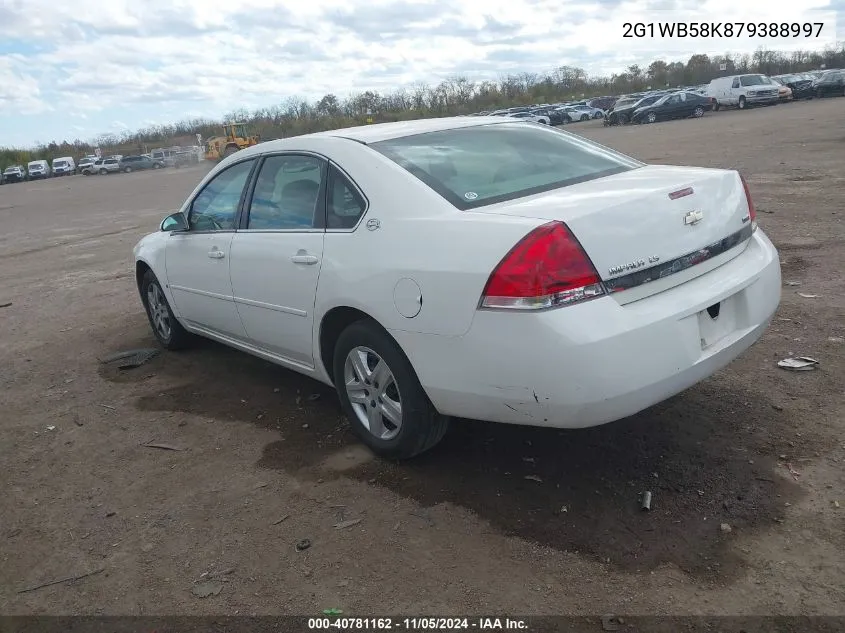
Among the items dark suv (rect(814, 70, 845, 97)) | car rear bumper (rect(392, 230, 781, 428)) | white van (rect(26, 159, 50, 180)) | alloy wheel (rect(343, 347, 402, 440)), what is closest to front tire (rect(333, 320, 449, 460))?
alloy wheel (rect(343, 347, 402, 440))

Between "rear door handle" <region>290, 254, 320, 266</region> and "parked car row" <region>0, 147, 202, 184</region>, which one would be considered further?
"parked car row" <region>0, 147, 202, 184</region>

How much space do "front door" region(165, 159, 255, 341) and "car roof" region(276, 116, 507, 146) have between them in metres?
0.46

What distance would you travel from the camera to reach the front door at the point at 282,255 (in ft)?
12.9

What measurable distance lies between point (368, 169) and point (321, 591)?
6.51 ft

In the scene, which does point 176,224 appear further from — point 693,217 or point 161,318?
point 693,217

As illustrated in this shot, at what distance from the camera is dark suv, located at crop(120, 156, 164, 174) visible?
5981cm

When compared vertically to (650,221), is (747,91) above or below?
above

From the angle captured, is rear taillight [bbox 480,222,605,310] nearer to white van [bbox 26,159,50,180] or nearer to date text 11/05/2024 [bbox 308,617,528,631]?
date text 11/05/2024 [bbox 308,617,528,631]

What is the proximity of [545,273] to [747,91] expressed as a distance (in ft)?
138

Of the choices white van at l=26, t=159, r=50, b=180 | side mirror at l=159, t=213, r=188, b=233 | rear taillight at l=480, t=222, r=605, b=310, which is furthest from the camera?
white van at l=26, t=159, r=50, b=180

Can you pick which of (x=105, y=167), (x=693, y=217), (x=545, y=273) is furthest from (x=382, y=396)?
(x=105, y=167)

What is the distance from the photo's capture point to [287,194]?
4.26 meters

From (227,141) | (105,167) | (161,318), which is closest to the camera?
(161,318)

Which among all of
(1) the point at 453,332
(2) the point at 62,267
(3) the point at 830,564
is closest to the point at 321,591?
(1) the point at 453,332
